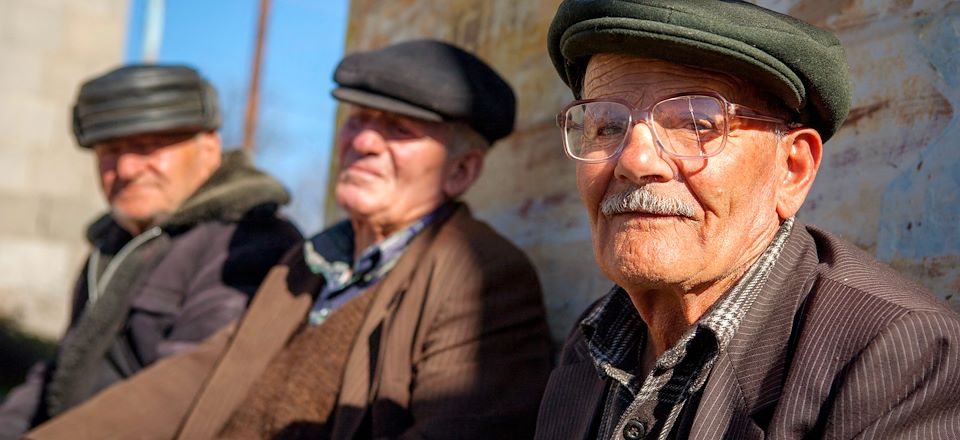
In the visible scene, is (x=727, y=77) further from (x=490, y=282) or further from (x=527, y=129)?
(x=527, y=129)

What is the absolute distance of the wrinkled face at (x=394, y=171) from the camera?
3.32 metres

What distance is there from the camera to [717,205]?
1.88 meters

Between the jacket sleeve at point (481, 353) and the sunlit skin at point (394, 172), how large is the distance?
1.21ft

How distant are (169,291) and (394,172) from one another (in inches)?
44.5

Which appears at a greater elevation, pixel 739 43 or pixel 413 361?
pixel 739 43

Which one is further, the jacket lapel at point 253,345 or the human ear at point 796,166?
the jacket lapel at point 253,345

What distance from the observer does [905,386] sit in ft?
5.12

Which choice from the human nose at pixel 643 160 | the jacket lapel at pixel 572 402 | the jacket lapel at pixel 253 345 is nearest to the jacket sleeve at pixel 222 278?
the jacket lapel at pixel 253 345

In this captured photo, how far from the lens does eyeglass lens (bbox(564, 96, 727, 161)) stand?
187cm

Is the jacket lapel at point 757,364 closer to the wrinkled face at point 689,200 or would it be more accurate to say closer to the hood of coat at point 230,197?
the wrinkled face at point 689,200

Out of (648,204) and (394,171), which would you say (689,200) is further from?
(394,171)

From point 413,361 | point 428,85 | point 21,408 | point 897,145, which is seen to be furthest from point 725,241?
point 21,408

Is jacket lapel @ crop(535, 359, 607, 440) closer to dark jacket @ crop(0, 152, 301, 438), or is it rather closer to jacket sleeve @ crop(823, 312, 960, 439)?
jacket sleeve @ crop(823, 312, 960, 439)

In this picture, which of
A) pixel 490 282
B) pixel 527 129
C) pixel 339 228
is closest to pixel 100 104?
pixel 339 228
